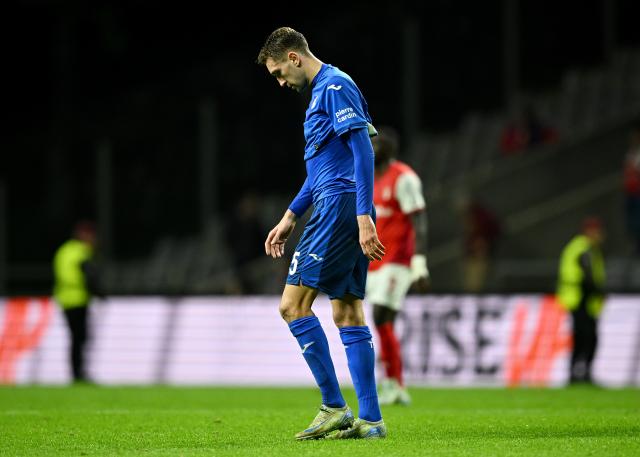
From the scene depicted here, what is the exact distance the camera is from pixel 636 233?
17141mm

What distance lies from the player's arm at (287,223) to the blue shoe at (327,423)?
36.7 inches

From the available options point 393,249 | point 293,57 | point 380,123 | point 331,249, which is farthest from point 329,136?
point 380,123

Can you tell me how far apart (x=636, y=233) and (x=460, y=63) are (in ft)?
14.6

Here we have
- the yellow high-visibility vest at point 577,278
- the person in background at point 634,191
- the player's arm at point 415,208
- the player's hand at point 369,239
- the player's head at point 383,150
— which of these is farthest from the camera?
the person in background at point 634,191

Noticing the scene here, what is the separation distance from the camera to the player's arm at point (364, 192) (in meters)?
6.64

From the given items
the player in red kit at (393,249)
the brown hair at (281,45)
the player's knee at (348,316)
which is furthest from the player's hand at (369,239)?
the player in red kit at (393,249)

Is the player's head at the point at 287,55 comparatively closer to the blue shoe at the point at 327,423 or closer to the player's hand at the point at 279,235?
the player's hand at the point at 279,235

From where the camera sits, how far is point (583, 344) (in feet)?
47.8

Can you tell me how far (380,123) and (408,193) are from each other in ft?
30.0

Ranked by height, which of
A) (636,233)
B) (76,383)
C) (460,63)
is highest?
(460,63)

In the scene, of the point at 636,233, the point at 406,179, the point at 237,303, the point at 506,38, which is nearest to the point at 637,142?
the point at 636,233

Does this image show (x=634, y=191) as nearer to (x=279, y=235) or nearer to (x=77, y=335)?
(x=77, y=335)

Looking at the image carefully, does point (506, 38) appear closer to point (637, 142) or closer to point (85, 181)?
point (637, 142)

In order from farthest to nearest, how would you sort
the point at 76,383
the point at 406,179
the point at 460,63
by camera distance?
1. the point at 460,63
2. the point at 76,383
3. the point at 406,179
